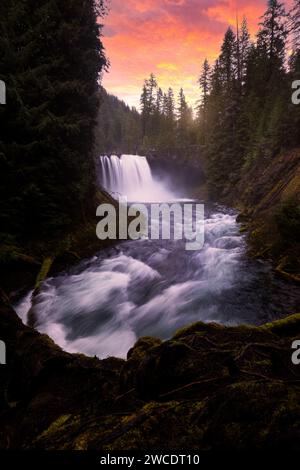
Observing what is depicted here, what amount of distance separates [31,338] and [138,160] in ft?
139

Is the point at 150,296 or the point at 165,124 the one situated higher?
the point at 165,124

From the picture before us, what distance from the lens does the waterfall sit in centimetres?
3922

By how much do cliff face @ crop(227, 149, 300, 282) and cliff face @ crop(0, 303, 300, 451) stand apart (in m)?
5.33

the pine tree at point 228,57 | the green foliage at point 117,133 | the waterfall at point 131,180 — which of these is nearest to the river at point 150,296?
the waterfall at point 131,180

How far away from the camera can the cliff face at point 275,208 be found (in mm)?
9500

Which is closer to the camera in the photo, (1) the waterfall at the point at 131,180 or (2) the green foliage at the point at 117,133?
(1) the waterfall at the point at 131,180

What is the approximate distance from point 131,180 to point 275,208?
103ft

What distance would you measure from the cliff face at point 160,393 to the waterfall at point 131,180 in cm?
3453

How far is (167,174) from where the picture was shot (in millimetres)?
45969

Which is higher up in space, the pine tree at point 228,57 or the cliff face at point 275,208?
the pine tree at point 228,57

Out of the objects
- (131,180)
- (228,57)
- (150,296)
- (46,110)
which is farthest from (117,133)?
(150,296)

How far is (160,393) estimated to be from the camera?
9.75 feet

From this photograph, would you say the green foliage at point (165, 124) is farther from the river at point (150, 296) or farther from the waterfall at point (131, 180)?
the river at point (150, 296)

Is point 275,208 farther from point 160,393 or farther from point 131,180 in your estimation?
point 131,180
